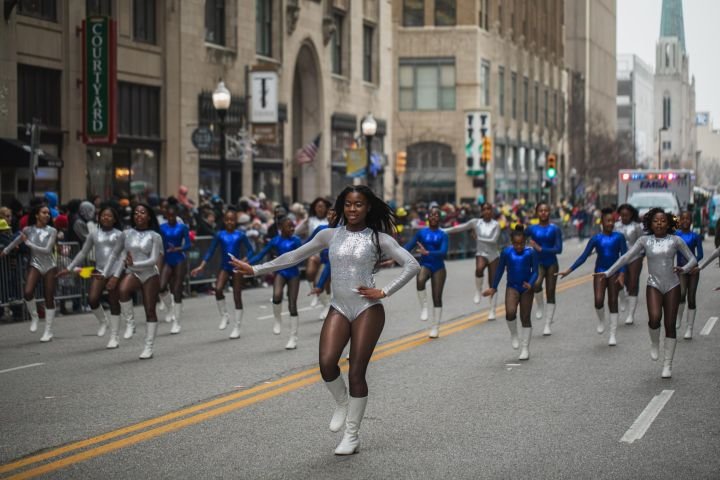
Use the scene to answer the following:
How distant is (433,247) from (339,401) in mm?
9121

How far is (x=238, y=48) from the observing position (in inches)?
1578

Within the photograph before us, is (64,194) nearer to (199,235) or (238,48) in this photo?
(199,235)

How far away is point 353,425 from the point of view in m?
9.12

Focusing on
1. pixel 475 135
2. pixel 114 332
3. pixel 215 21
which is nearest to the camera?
pixel 114 332

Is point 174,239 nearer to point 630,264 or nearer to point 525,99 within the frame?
point 630,264

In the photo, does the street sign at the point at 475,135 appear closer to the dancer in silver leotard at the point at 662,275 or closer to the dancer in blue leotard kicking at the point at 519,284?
the dancer in blue leotard kicking at the point at 519,284

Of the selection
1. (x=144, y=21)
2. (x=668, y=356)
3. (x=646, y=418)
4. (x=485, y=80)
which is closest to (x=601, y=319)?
(x=668, y=356)

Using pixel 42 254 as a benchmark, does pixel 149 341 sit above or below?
below

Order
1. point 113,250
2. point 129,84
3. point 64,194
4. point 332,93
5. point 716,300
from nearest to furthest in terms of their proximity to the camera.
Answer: point 113,250
point 716,300
point 64,194
point 129,84
point 332,93

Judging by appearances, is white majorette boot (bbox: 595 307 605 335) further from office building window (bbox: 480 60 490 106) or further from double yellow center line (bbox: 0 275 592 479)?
office building window (bbox: 480 60 490 106)

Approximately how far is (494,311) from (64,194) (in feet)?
50.0

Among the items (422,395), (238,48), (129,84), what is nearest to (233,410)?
(422,395)

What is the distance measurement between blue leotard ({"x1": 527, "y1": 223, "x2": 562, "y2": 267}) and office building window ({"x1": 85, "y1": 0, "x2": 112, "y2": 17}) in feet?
57.7

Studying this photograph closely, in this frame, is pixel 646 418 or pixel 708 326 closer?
pixel 646 418
